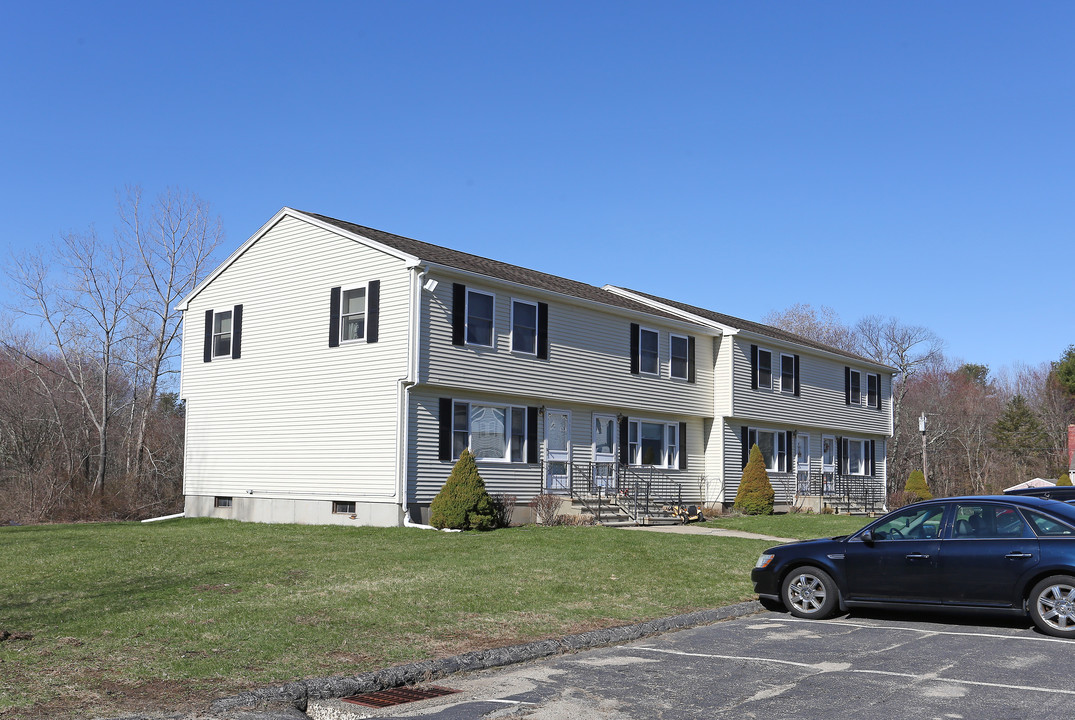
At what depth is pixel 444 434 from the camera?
22.6m

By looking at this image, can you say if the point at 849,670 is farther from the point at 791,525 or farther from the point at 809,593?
the point at 791,525

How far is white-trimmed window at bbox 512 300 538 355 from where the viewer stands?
24.4 metres

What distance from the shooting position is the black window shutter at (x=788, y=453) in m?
34.2

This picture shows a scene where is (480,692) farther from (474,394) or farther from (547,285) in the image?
(547,285)

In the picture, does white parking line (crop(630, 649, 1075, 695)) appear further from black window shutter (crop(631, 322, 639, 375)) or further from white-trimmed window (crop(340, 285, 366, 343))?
black window shutter (crop(631, 322, 639, 375))

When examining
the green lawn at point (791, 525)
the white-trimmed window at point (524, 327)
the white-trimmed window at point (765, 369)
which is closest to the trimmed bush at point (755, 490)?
the green lawn at point (791, 525)

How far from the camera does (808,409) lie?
116ft

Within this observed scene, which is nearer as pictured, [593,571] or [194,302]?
[593,571]

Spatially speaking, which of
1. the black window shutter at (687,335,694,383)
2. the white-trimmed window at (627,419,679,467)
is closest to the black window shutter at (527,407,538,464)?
the white-trimmed window at (627,419,679,467)

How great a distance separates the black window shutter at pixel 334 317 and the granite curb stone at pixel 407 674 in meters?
14.2

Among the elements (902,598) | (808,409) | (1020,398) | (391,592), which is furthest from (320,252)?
(1020,398)

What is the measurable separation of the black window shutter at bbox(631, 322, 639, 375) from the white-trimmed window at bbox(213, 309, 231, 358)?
11333mm

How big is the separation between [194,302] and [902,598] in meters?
22.4

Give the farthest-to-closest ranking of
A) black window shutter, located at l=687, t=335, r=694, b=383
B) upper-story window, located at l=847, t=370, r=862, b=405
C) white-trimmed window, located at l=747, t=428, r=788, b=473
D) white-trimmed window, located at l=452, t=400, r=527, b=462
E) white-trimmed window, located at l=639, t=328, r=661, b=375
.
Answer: upper-story window, located at l=847, t=370, r=862, b=405 → white-trimmed window, located at l=747, t=428, r=788, b=473 → black window shutter, located at l=687, t=335, r=694, b=383 → white-trimmed window, located at l=639, t=328, r=661, b=375 → white-trimmed window, located at l=452, t=400, r=527, b=462
